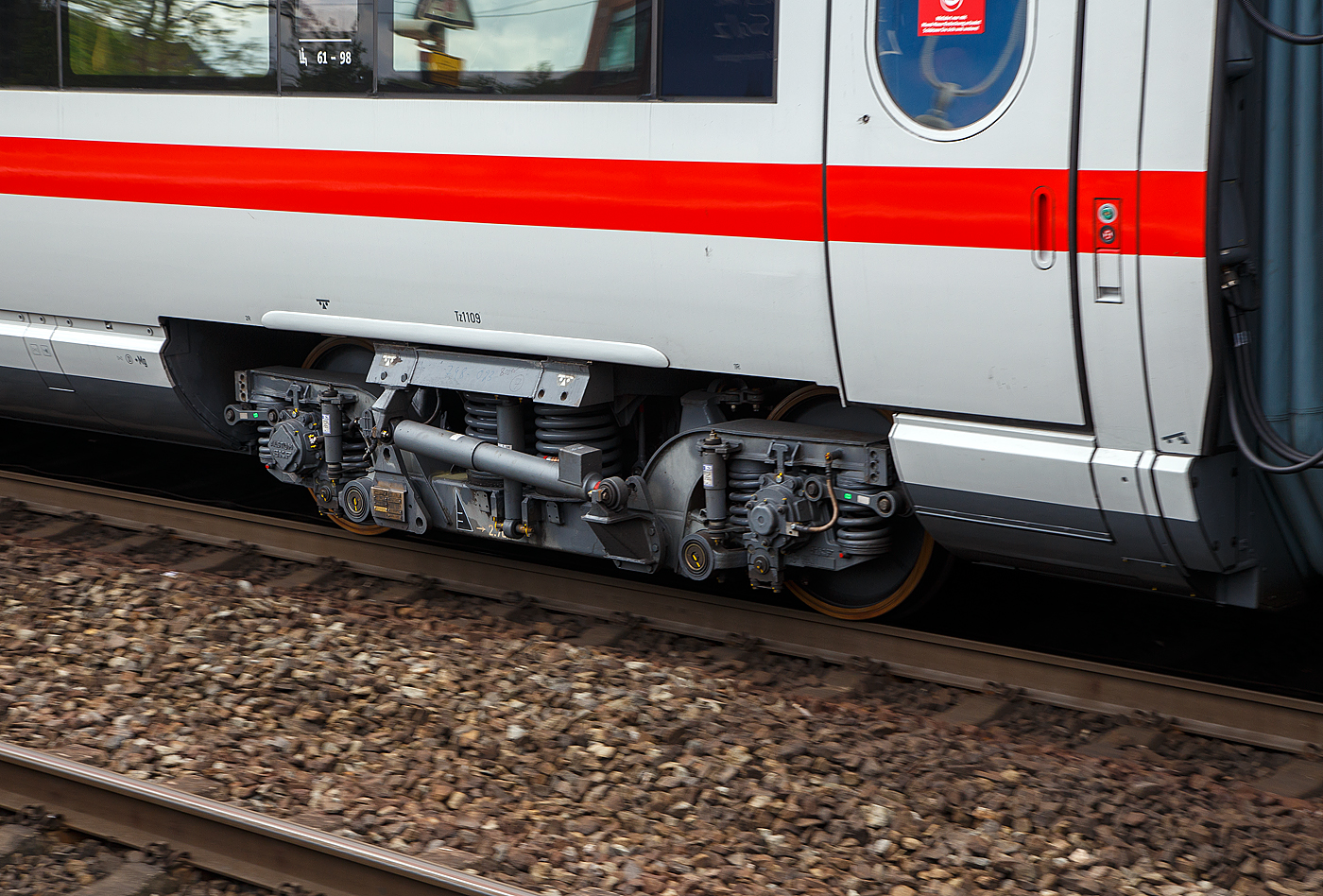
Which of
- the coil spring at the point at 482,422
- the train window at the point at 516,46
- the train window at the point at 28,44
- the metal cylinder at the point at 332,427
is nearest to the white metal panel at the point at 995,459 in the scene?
the train window at the point at 516,46

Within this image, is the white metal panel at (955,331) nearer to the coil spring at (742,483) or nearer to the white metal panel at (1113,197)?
the white metal panel at (1113,197)

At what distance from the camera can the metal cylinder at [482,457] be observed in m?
5.77

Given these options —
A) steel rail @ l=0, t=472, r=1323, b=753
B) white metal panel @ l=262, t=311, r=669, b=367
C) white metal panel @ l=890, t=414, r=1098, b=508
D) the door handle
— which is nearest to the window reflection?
white metal panel @ l=262, t=311, r=669, b=367

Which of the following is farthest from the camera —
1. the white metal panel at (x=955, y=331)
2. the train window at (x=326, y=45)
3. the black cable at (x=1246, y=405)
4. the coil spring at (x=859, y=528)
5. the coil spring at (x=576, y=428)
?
the coil spring at (x=576, y=428)

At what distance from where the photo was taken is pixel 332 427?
6.58 meters

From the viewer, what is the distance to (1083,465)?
4543 millimetres

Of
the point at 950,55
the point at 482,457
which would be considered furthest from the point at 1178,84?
the point at 482,457

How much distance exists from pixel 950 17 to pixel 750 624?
2772mm

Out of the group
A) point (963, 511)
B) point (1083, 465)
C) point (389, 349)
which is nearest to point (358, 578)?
point (389, 349)

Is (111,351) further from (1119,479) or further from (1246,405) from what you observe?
(1246,405)

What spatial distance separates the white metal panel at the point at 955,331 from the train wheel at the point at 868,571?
0.66 metres

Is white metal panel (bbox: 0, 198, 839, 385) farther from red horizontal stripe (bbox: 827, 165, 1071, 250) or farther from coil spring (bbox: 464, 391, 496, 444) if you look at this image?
coil spring (bbox: 464, 391, 496, 444)

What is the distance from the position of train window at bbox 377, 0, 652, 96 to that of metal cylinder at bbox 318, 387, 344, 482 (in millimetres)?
1704

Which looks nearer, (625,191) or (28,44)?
(625,191)
